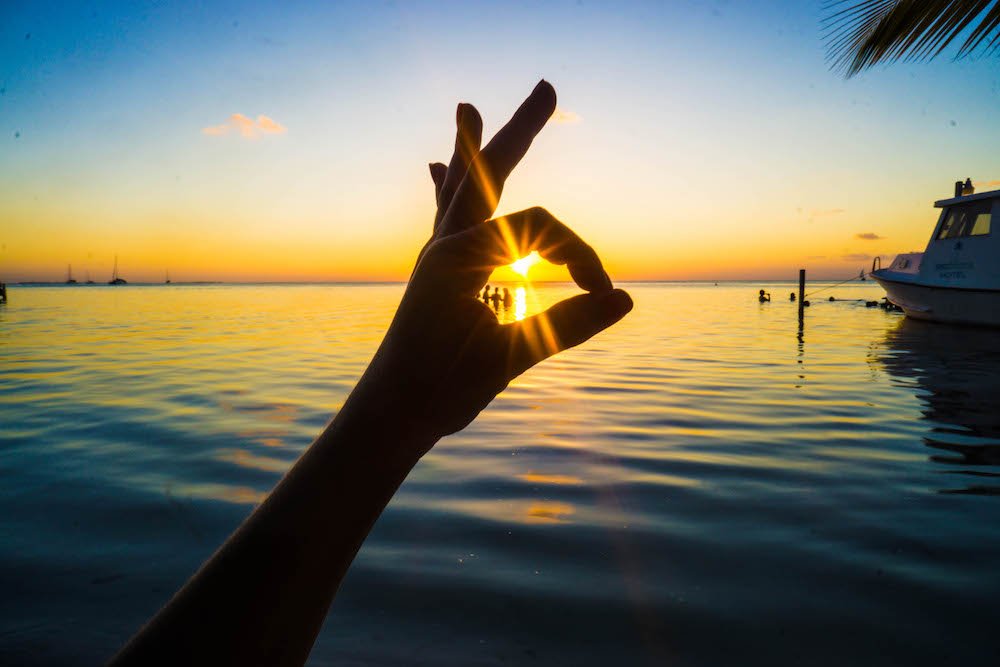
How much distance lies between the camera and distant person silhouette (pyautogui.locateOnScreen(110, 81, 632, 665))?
0.79 metres

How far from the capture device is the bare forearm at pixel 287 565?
0.77 m

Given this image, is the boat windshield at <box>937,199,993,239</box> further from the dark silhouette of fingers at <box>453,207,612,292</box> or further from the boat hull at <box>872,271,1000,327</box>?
the dark silhouette of fingers at <box>453,207,612,292</box>

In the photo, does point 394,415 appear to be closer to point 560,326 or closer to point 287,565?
point 287,565

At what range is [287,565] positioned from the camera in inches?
31.9

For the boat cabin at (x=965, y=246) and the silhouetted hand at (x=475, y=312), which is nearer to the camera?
the silhouetted hand at (x=475, y=312)

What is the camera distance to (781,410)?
8.10m

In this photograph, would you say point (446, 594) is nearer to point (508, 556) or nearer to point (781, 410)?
point (508, 556)

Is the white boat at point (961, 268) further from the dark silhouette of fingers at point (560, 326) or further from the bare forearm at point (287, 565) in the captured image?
the bare forearm at point (287, 565)

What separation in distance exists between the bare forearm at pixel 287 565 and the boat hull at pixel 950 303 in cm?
2205

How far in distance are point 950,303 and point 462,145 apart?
23105mm

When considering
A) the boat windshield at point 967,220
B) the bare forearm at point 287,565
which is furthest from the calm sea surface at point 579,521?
the boat windshield at point 967,220

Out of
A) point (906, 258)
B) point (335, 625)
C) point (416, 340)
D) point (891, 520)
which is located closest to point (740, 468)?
point (891, 520)

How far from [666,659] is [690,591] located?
659 millimetres

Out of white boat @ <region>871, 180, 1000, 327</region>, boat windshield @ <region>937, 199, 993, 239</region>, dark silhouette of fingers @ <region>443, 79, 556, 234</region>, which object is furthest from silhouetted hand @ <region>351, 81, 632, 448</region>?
boat windshield @ <region>937, 199, 993, 239</region>
